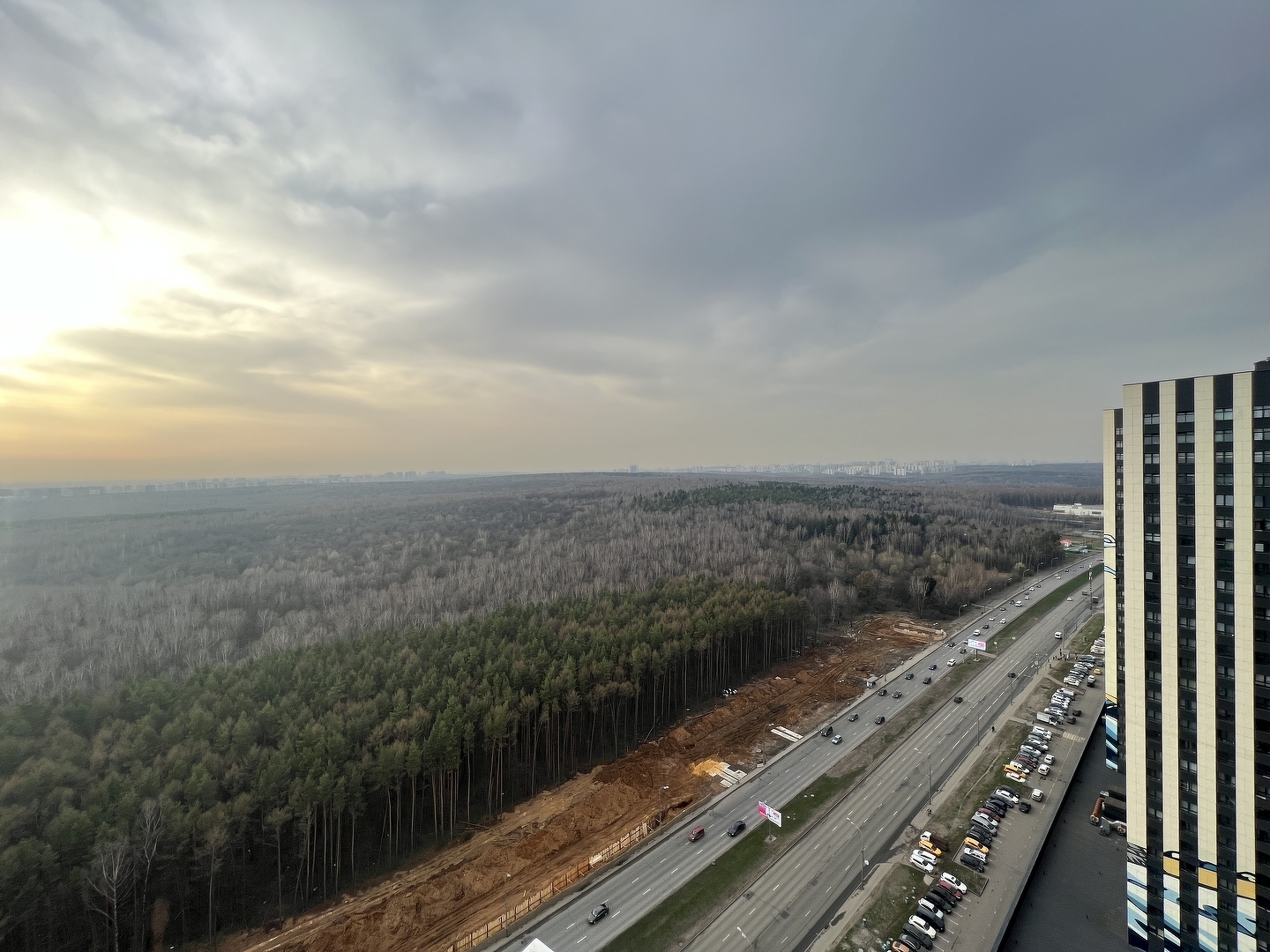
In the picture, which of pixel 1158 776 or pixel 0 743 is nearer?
pixel 1158 776

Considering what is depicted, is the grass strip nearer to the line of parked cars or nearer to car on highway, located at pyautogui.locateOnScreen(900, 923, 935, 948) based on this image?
the line of parked cars

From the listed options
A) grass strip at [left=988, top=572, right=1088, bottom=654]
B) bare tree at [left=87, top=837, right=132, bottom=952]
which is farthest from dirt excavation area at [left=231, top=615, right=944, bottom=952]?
grass strip at [left=988, top=572, right=1088, bottom=654]

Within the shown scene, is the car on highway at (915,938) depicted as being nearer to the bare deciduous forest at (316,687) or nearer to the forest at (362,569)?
the bare deciduous forest at (316,687)

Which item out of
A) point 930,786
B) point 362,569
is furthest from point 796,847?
point 362,569

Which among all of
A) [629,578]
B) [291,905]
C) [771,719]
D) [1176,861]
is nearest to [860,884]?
[1176,861]

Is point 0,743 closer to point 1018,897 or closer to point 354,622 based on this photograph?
point 354,622

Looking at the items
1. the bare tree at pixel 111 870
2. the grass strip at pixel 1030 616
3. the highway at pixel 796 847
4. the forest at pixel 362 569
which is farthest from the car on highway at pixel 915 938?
the grass strip at pixel 1030 616
